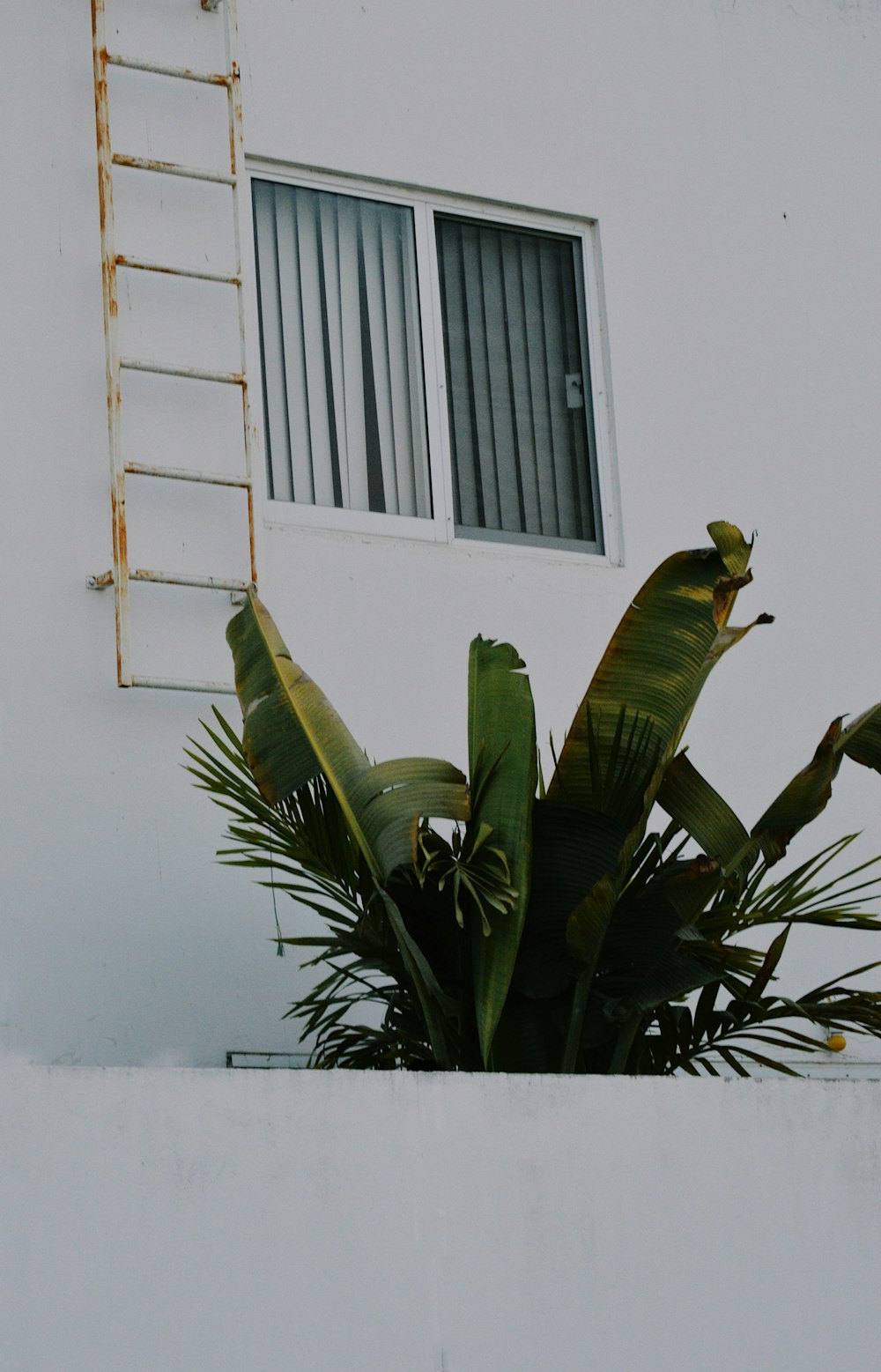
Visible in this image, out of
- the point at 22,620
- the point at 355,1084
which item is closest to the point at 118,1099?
the point at 355,1084

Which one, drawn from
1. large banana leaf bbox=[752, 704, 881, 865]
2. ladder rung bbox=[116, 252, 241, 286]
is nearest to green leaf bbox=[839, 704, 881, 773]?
large banana leaf bbox=[752, 704, 881, 865]

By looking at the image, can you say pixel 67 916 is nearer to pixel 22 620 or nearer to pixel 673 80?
pixel 22 620

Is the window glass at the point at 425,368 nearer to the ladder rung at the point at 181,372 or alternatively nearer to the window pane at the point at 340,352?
the window pane at the point at 340,352

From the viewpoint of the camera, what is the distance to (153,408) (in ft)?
15.9

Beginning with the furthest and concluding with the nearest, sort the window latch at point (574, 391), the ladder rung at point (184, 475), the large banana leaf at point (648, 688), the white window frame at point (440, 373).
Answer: the window latch at point (574, 391) < the white window frame at point (440, 373) < the ladder rung at point (184, 475) < the large banana leaf at point (648, 688)

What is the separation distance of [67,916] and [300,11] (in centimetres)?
280

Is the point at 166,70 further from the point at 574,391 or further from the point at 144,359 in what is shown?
the point at 574,391

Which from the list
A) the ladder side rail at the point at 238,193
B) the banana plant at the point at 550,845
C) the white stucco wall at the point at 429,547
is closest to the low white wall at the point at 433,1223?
the banana plant at the point at 550,845

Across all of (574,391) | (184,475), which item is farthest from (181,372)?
(574,391)

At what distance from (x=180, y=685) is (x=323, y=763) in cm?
94

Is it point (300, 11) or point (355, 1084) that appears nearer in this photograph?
point (355, 1084)

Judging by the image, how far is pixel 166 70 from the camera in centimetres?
494

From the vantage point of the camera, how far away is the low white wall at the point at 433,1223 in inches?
109

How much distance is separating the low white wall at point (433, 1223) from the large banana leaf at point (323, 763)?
26.0 inches
